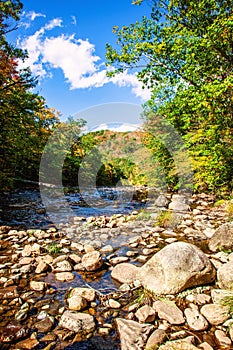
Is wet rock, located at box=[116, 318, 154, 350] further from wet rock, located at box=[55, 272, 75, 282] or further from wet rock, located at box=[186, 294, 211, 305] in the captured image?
wet rock, located at box=[55, 272, 75, 282]

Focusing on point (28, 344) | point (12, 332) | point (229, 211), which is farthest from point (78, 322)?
point (229, 211)

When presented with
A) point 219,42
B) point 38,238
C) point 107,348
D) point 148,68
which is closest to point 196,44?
point 219,42

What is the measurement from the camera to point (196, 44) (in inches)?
252

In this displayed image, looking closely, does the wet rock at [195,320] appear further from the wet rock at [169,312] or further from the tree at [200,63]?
the tree at [200,63]

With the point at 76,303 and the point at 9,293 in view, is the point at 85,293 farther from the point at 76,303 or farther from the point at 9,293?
the point at 9,293

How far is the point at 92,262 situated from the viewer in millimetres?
3680

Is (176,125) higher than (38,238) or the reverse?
higher

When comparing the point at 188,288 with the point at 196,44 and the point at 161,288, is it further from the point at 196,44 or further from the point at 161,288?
the point at 196,44

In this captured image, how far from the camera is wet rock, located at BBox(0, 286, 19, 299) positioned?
2839 millimetres

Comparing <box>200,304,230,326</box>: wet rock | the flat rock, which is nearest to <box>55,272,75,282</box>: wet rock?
the flat rock

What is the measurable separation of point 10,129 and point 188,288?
7.63m

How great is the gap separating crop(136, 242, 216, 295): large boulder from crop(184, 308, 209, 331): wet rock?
0.34 meters

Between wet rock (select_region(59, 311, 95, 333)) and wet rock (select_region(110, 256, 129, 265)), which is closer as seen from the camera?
wet rock (select_region(59, 311, 95, 333))

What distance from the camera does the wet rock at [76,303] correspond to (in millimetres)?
2630
